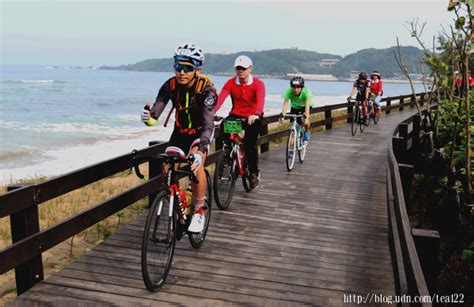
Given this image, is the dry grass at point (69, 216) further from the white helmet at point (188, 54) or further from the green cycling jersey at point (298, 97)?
the green cycling jersey at point (298, 97)

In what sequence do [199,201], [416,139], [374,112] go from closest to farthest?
[199,201]
[416,139]
[374,112]

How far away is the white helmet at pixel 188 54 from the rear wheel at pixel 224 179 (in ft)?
7.87

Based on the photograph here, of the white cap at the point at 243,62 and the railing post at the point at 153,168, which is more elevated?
the white cap at the point at 243,62

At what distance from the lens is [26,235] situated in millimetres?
4090

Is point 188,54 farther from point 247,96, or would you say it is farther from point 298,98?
point 298,98

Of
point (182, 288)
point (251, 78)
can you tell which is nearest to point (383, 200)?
point (251, 78)

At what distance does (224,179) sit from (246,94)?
58.5 inches

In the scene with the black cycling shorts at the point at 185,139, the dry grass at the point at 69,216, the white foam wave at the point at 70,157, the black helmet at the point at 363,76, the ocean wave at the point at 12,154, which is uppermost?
the black helmet at the point at 363,76

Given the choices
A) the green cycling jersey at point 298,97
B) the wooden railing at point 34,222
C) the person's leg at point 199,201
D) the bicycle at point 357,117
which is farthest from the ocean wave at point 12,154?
the person's leg at point 199,201

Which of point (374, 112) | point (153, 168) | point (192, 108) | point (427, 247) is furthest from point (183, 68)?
point (374, 112)

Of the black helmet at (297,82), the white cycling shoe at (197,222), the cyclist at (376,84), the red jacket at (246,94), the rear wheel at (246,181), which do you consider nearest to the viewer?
the white cycling shoe at (197,222)

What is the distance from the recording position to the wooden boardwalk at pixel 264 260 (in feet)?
14.0

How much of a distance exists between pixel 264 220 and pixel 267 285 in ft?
7.18

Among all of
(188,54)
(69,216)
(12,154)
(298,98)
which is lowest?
(12,154)
